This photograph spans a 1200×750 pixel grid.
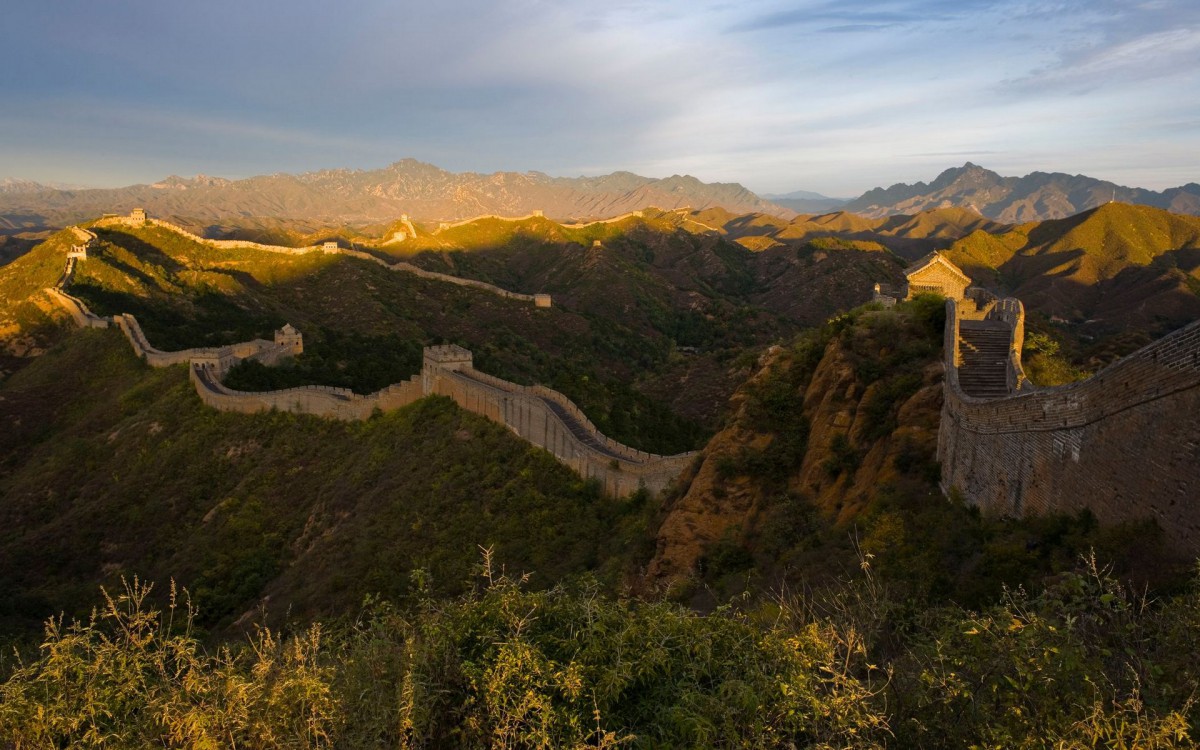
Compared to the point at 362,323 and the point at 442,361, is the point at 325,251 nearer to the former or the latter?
the point at 362,323

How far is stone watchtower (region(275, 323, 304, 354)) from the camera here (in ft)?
141

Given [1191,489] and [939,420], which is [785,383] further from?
[1191,489]

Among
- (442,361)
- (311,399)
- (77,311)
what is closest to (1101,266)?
(442,361)

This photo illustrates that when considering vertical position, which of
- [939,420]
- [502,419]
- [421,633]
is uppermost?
[939,420]

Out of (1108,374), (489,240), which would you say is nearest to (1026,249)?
(489,240)

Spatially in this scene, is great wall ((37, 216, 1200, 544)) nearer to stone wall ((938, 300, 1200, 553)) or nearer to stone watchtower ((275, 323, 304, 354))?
stone wall ((938, 300, 1200, 553))

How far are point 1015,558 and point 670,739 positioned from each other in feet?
16.9

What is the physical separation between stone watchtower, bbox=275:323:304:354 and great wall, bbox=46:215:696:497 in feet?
0.17

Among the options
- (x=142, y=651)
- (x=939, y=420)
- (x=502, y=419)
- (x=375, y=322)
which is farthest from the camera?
(x=375, y=322)

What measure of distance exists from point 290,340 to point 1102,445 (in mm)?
41545

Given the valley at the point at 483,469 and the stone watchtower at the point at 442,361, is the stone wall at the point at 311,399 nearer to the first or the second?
the valley at the point at 483,469

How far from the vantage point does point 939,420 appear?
13273 mm

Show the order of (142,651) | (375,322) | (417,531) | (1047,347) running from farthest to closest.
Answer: (375,322) → (417,531) → (1047,347) → (142,651)

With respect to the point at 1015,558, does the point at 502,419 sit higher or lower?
lower
